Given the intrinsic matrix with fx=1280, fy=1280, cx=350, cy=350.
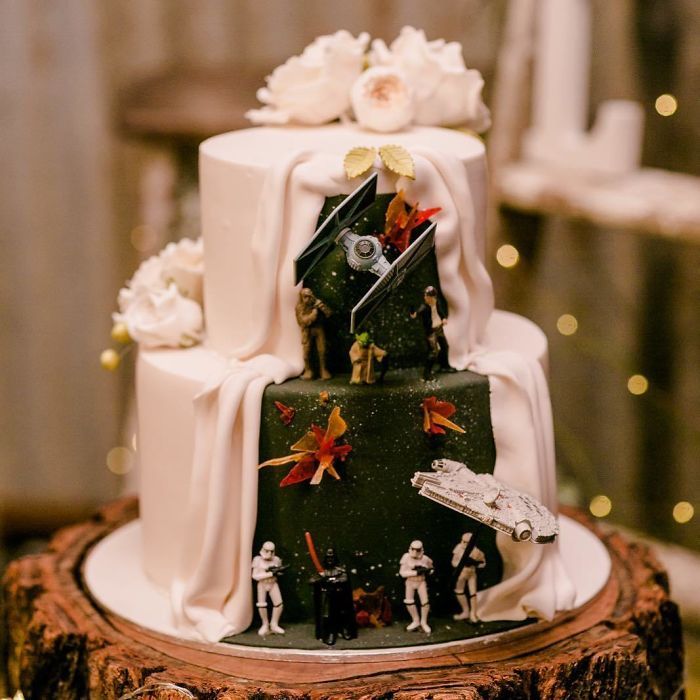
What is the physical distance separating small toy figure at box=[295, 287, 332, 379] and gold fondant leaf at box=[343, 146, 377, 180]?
0.19 meters

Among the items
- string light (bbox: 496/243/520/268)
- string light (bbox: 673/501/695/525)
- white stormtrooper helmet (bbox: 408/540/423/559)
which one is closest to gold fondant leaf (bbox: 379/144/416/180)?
white stormtrooper helmet (bbox: 408/540/423/559)

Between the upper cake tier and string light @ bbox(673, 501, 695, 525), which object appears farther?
string light @ bbox(673, 501, 695, 525)

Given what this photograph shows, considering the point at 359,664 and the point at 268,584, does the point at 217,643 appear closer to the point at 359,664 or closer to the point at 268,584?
the point at 268,584

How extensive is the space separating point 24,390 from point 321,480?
1873 millimetres

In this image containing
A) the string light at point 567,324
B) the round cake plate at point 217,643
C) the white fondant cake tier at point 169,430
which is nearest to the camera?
the round cake plate at point 217,643

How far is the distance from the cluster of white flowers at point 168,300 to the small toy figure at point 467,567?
57cm

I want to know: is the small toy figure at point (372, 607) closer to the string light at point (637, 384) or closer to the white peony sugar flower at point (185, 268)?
the white peony sugar flower at point (185, 268)

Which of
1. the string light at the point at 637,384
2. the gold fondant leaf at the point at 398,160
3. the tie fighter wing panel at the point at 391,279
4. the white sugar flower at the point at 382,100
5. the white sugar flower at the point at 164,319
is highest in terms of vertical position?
the white sugar flower at the point at 382,100

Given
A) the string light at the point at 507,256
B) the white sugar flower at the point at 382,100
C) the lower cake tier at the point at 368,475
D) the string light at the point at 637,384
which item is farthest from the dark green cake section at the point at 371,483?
the string light at the point at 637,384

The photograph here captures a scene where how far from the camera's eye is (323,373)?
195 cm

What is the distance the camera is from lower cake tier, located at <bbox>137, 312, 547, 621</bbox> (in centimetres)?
193

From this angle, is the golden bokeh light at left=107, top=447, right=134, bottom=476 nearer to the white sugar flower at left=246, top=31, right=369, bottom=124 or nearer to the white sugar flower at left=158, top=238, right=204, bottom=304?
the white sugar flower at left=158, top=238, right=204, bottom=304

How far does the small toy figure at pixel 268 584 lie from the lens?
1941 millimetres

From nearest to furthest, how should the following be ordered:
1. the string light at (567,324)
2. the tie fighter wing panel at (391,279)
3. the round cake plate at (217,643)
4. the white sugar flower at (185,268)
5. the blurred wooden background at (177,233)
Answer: the tie fighter wing panel at (391,279)
the round cake plate at (217,643)
the white sugar flower at (185,268)
the blurred wooden background at (177,233)
the string light at (567,324)
